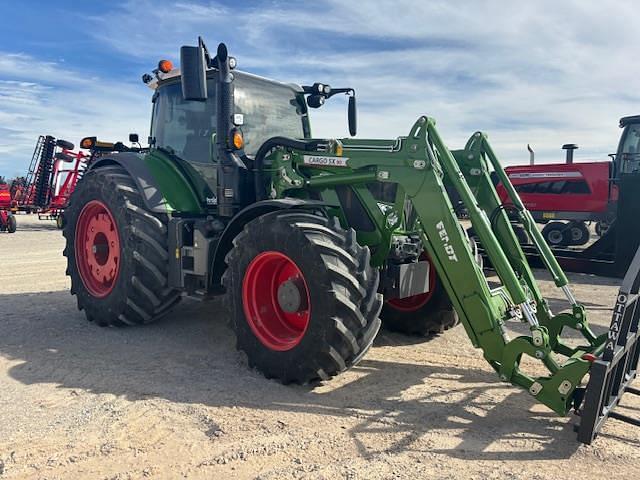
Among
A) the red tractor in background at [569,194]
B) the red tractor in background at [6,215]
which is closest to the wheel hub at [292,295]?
the red tractor in background at [569,194]

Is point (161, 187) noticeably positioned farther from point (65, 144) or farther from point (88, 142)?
point (65, 144)

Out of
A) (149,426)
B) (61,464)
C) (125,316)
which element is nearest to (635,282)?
(149,426)

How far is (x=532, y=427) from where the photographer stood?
3.49 metres

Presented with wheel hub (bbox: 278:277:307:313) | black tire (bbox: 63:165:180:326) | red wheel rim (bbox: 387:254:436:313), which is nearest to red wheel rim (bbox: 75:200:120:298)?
black tire (bbox: 63:165:180:326)

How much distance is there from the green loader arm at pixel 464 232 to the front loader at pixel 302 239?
1 centimetres

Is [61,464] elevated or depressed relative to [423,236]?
depressed

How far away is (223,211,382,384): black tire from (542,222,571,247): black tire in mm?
12340

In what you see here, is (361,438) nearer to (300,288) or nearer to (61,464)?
(300,288)

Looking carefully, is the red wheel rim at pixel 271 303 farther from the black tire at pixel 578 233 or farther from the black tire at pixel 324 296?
the black tire at pixel 578 233

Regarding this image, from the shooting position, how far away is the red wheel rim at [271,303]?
4305mm

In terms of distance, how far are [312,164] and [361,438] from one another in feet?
7.91

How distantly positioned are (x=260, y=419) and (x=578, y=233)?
13532mm

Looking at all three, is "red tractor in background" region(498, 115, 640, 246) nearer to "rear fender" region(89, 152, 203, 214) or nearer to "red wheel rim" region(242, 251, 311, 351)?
"rear fender" region(89, 152, 203, 214)

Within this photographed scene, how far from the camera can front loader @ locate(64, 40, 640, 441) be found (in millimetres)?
3791
